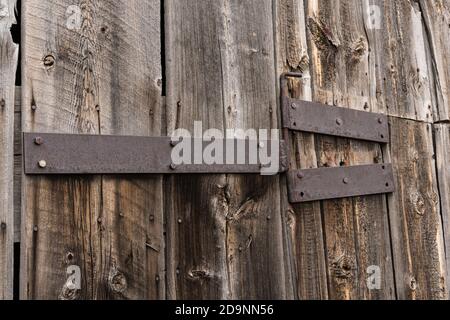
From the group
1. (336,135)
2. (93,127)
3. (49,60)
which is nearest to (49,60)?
(49,60)

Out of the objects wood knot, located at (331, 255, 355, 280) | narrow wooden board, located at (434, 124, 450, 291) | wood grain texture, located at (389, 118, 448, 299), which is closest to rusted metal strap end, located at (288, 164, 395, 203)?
wood grain texture, located at (389, 118, 448, 299)

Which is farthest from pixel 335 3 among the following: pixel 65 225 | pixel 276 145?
pixel 65 225

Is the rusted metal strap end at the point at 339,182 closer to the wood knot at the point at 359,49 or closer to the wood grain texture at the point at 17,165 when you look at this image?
the wood knot at the point at 359,49

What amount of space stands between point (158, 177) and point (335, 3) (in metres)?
1.16

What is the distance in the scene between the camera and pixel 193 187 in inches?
88.8

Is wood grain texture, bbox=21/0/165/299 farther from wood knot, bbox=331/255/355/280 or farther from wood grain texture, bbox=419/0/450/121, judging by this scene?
wood grain texture, bbox=419/0/450/121

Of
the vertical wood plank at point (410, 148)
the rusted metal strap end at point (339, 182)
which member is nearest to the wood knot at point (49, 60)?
the rusted metal strap end at point (339, 182)

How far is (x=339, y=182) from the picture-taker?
104 inches

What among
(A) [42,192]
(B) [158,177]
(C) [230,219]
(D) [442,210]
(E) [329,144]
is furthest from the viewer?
(D) [442,210]

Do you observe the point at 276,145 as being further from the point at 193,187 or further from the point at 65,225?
the point at 65,225

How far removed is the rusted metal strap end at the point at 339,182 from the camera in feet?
8.16

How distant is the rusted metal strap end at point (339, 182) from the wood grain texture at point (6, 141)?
1.02 metres

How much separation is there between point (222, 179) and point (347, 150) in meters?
0.66
